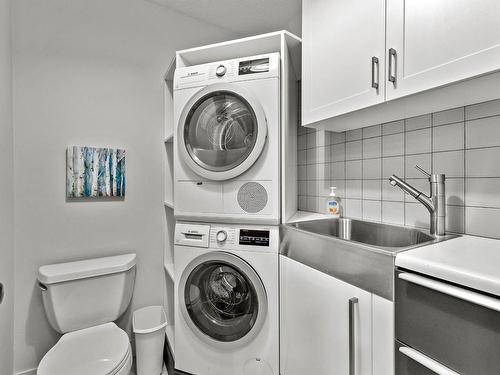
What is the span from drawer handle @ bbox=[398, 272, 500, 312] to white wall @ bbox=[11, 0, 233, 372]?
73.9 inches

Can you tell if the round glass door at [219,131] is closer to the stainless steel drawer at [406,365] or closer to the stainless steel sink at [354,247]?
the stainless steel sink at [354,247]

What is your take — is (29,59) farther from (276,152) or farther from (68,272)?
(276,152)

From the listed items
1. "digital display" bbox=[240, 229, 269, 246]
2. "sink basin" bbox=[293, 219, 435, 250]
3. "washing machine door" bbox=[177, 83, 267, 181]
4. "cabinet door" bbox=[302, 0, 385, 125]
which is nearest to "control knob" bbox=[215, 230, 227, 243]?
"digital display" bbox=[240, 229, 269, 246]

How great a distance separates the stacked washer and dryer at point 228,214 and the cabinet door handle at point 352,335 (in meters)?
0.54

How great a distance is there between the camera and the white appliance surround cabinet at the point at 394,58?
84 centimetres

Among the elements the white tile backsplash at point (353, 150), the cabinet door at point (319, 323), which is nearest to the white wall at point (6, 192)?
the cabinet door at point (319, 323)

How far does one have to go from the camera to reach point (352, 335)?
1018 millimetres

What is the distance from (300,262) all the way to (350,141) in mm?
928

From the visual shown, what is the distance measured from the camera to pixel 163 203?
2195 mm

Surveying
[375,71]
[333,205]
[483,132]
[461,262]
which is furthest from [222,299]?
[483,132]

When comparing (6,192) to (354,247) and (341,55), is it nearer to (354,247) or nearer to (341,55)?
(354,247)

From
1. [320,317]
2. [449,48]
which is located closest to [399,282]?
[320,317]

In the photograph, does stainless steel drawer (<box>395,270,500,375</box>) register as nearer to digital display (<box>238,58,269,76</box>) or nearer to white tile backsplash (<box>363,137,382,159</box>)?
white tile backsplash (<box>363,137,382,159</box>)

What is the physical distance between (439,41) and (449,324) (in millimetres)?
939
